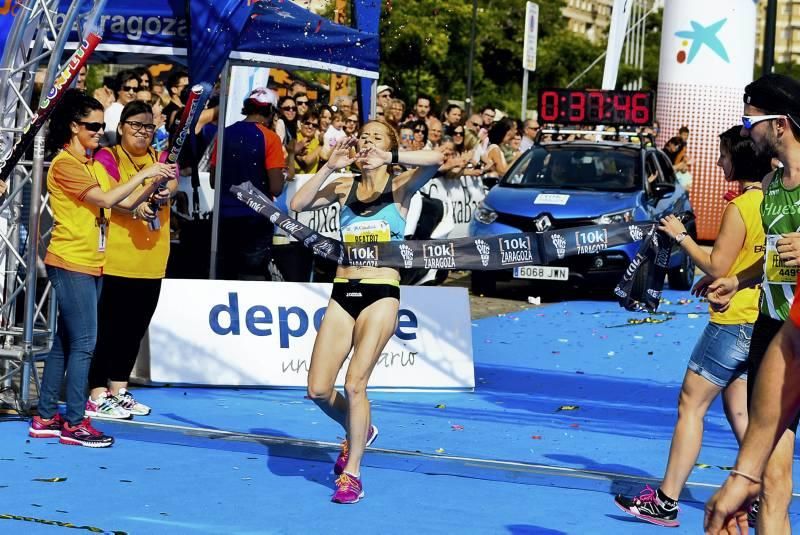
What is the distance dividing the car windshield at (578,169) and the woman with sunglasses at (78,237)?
9460mm

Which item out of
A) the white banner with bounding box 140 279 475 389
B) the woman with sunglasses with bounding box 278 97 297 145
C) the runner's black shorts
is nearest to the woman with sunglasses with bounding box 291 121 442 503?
the runner's black shorts

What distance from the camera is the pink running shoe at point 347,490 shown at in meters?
6.91

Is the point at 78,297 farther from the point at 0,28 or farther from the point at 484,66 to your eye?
the point at 484,66

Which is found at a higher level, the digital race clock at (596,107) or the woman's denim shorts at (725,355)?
the digital race clock at (596,107)

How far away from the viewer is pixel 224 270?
12.5 meters

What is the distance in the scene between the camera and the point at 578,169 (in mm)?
17312

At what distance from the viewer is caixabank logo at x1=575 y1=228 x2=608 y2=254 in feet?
28.4

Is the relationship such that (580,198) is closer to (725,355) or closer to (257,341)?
(257,341)

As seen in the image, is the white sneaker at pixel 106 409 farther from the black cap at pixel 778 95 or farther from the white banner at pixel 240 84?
the white banner at pixel 240 84

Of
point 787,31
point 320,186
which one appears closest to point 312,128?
point 320,186

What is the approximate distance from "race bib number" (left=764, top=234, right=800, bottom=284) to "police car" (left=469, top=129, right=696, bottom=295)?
1061 cm

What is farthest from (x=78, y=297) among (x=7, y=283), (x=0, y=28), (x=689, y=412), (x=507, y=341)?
(x=507, y=341)

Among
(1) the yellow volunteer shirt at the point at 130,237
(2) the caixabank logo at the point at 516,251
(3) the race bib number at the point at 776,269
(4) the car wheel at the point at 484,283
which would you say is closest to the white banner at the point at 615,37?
(4) the car wheel at the point at 484,283

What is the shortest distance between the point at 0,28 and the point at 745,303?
5.61 metres
